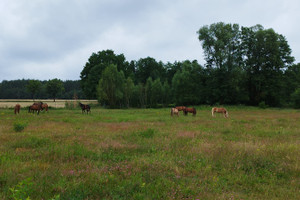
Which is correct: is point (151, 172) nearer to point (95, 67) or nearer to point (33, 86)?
point (95, 67)

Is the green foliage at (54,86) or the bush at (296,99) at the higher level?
the green foliage at (54,86)

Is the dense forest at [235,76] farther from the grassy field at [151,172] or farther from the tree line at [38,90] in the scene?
the grassy field at [151,172]

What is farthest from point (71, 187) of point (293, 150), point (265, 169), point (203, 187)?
point (293, 150)

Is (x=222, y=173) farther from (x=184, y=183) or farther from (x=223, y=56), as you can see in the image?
(x=223, y=56)

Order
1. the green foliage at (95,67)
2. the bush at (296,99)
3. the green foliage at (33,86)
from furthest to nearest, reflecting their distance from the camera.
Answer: the green foliage at (33,86), the green foliage at (95,67), the bush at (296,99)

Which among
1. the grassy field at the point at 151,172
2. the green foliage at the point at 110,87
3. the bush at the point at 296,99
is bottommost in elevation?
the grassy field at the point at 151,172

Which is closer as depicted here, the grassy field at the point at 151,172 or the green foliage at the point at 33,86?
the grassy field at the point at 151,172

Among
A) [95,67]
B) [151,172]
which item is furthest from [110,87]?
[151,172]

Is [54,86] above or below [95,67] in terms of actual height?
below

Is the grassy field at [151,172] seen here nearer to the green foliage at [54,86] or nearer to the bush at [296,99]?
the bush at [296,99]

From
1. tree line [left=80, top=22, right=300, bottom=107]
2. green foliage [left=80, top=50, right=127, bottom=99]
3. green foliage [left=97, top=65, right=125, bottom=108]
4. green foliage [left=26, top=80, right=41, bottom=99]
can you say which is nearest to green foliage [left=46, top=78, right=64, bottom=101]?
green foliage [left=26, top=80, right=41, bottom=99]

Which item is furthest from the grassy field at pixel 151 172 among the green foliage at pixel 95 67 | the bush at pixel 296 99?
the green foliage at pixel 95 67

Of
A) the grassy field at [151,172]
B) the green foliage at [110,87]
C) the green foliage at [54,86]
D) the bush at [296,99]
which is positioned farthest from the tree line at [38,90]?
the grassy field at [151,172]

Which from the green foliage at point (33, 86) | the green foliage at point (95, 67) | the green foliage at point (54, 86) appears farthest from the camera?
the green foliage at point (54, 86)
